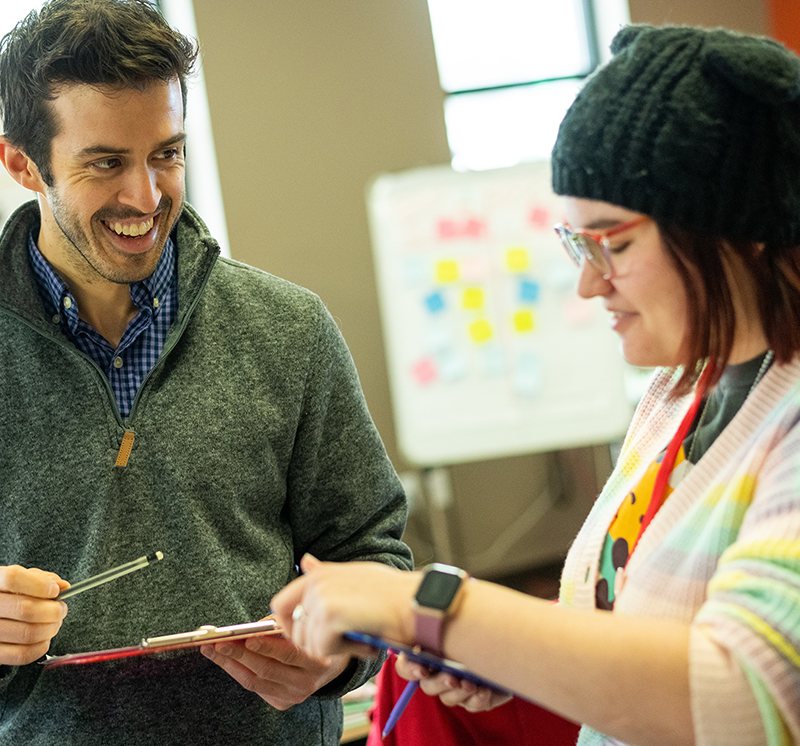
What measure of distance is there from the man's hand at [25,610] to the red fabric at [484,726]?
1.68ft

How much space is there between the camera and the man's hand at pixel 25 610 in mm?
1137

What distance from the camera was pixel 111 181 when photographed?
1.42 metres

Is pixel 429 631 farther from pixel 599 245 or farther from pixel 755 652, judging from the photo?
pixel 599 245

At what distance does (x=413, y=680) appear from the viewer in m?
1.07

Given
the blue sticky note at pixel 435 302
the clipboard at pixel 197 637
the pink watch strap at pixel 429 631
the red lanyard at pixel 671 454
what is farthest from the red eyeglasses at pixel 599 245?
the blue sticky note at pixel 435 302

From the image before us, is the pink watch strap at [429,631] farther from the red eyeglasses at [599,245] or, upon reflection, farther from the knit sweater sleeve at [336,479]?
the knit sweater sleeve at [336,479]

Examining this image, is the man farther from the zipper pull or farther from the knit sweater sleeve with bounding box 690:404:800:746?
the knit sweater sleeve with bounding box 690:404:800:746

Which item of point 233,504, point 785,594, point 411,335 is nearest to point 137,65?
point 233,504

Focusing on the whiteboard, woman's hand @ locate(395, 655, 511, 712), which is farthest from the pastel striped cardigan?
the whiteboard

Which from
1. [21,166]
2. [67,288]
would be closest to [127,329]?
[67,288]

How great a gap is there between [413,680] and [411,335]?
3.00 m

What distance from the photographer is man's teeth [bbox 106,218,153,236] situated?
143cm

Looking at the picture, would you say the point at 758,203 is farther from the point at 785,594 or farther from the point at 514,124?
the point at 514,124

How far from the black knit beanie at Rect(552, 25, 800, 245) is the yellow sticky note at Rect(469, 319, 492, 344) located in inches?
124
